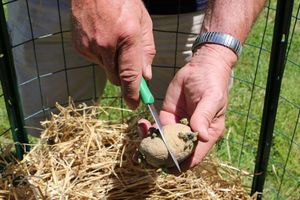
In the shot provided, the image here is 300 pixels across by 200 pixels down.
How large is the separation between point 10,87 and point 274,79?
2.54 feet

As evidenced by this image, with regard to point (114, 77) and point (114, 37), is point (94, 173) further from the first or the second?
point (114, 37)

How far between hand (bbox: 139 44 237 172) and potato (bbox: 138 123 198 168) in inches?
1.5

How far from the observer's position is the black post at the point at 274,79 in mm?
1636

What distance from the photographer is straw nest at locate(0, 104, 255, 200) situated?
5.68 ft

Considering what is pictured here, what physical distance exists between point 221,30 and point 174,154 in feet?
1.30

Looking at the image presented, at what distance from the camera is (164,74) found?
7.23 ft

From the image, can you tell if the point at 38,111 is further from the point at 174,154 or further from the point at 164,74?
the point at 174,154

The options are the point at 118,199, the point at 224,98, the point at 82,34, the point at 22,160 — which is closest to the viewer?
the point at 82,34

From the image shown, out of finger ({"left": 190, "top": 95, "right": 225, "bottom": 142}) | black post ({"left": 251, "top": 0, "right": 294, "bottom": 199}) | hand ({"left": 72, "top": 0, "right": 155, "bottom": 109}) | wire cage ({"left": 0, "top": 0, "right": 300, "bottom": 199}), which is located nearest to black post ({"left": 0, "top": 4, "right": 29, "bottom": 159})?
wire cage ({"left": 0, "top": 0, "right": 300, "bottom": 199})

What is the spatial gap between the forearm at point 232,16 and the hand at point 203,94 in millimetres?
64

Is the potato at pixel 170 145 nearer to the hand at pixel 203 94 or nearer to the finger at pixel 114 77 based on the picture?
→ the hand at pixel 203 94

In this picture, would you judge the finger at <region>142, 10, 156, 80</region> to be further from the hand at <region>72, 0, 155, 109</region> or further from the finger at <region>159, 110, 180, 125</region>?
the finger at <region>159, 110, 180, 125</region>

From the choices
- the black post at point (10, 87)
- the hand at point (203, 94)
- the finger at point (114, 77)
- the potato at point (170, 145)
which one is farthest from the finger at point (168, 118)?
the black post at point (10, 87)

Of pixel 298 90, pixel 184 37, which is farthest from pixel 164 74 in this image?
pixel 298 90
